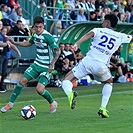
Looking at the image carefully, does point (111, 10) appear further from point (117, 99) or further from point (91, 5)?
point (117, 99)

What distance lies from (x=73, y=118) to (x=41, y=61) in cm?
184

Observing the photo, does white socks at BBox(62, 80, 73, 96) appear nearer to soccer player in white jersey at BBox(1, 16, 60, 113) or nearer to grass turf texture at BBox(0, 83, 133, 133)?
grass turf texture at BBox(0, 83, 133, 133)

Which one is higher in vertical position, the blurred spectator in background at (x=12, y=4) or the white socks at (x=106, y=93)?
the white socks at (x=106, y=93)

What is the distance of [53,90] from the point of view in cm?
2148

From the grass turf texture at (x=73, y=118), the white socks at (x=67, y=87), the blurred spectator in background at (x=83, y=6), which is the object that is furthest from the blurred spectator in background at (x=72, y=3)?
the white socks at (x=67, y=87)

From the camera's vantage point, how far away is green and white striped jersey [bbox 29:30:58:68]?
13742mm

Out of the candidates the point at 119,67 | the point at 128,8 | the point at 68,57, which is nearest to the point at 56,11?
the point at 119,67

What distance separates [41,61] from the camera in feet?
45.9

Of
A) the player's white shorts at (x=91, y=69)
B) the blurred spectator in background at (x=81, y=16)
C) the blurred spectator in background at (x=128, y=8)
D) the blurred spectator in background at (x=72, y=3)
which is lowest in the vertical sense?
the blurred spectator in background at (x=128, y=8)

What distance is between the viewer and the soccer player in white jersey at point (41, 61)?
13734 millimetres

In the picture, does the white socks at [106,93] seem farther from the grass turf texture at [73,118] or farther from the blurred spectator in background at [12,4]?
the blurred spectator in background at [12,4]

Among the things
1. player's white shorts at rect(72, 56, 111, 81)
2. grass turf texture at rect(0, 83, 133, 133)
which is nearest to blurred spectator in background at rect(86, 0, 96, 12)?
grass turf texture at rect(0, 83, 133, 133)

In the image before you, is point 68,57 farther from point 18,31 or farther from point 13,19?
point 13,19

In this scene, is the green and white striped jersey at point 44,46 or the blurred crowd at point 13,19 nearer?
the green and white striped jersey at point 44,46
